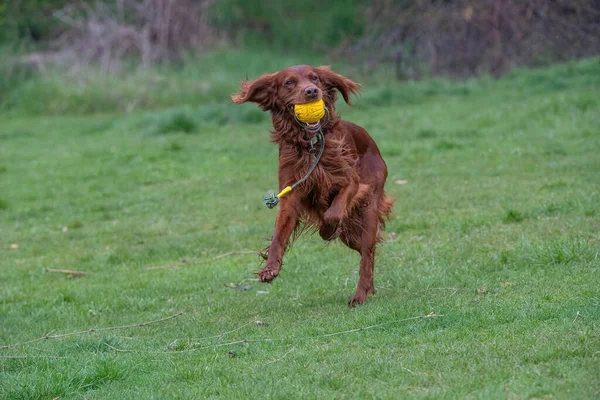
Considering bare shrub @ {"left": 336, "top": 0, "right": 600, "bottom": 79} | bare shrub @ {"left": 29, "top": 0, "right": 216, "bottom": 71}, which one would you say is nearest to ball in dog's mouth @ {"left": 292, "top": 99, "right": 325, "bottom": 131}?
bare shrub @ {"left": 336, "top": 0, "right": 600, "bottom": 79}

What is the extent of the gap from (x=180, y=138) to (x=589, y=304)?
11.1 meters

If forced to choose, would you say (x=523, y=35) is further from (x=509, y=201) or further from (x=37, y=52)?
(x=37, y=52)

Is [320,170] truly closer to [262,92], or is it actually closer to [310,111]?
[310,111]

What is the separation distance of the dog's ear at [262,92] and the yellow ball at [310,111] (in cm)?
34

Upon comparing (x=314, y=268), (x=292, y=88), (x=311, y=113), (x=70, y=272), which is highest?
(x=292, y=88)

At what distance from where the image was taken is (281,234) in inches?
240

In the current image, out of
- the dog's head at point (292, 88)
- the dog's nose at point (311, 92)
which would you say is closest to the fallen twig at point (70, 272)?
the dog's head at point (292, 88)

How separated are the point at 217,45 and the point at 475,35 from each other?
738 centimetres

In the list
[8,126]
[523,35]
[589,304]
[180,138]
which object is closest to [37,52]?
[8,126]

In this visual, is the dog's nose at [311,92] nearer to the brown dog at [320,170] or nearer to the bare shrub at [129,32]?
the brown dog at [320,170]

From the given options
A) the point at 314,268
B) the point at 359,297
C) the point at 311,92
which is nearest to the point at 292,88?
the point at 311,92

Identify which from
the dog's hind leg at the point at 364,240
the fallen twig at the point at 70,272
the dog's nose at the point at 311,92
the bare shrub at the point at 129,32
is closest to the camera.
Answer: the dog's nose at the point at 311,92

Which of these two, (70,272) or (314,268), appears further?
(70,272)

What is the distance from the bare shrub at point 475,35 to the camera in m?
18.4
